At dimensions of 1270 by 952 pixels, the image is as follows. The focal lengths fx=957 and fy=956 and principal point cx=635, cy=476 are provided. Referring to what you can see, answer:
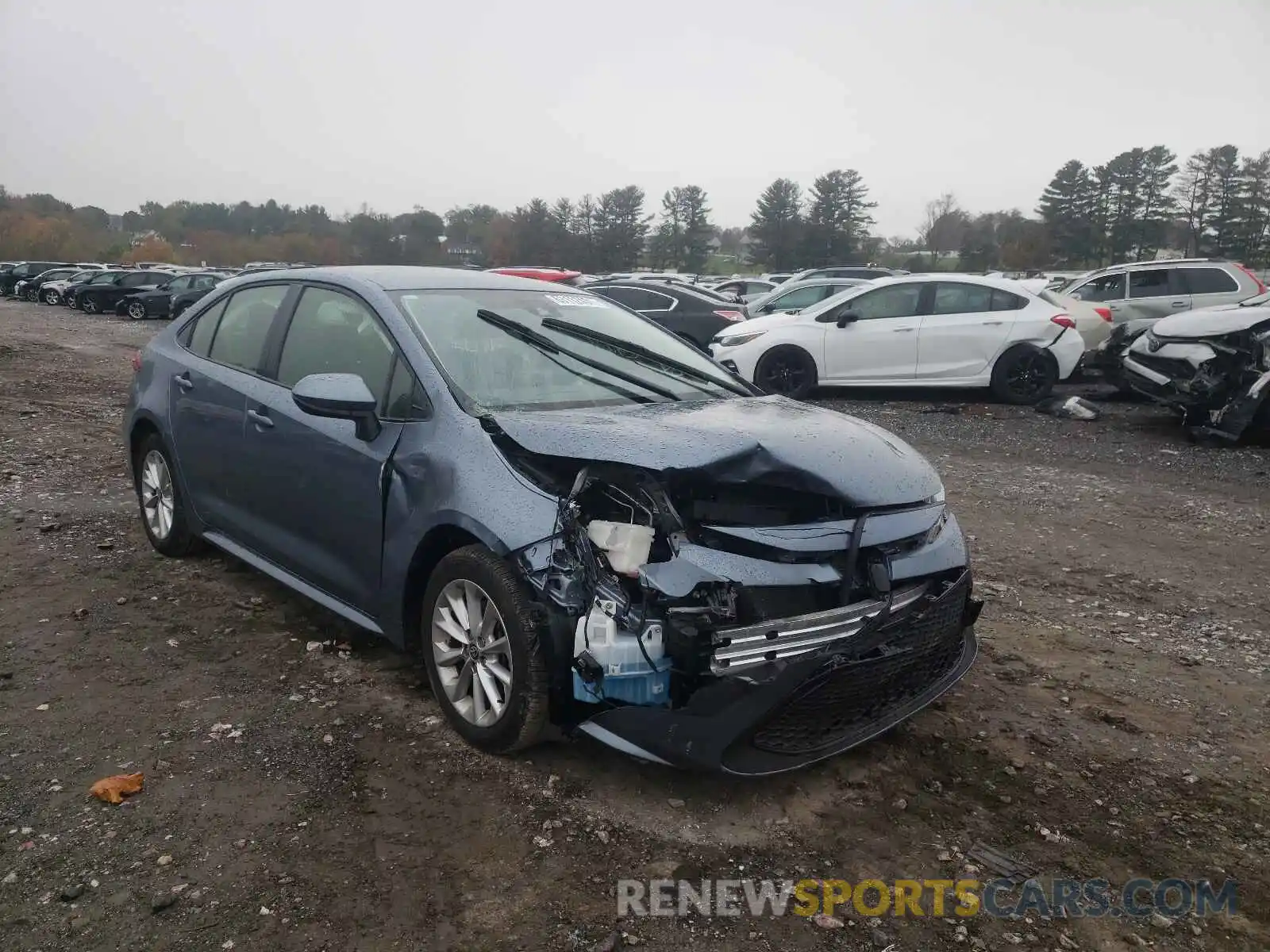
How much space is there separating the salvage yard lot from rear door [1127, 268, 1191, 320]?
1012cm

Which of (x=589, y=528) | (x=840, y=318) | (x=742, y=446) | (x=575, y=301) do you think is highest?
→ (x=575, y=301)

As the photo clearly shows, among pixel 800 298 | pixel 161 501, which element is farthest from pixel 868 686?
pixel 800 298

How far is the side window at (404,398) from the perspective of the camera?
3494 millimetres

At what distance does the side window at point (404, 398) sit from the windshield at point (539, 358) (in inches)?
5.0

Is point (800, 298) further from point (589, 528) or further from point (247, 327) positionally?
point (589, 528)

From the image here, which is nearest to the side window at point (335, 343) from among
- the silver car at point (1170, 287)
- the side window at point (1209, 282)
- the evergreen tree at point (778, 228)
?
the silver car at point (1170, 287)

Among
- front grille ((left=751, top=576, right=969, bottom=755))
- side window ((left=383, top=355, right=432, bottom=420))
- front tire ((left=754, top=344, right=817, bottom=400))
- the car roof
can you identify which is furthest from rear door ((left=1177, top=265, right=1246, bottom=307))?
side window ((left=383, top=355, right=432, bottom=420))

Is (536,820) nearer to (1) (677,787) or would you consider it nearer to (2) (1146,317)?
(1) (677,787)

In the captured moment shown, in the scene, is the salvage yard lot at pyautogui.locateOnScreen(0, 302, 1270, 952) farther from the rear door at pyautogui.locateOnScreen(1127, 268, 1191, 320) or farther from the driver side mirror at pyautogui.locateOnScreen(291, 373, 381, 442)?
the rear door at pyautogui.locateOnScreen(1127, 268, 1191, 320)

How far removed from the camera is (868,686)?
2949 millimetres

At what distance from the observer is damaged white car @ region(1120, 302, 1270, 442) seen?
897 centimetres

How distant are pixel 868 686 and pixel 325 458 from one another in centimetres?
223

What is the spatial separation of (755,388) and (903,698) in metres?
1.71

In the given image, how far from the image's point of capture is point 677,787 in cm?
311
